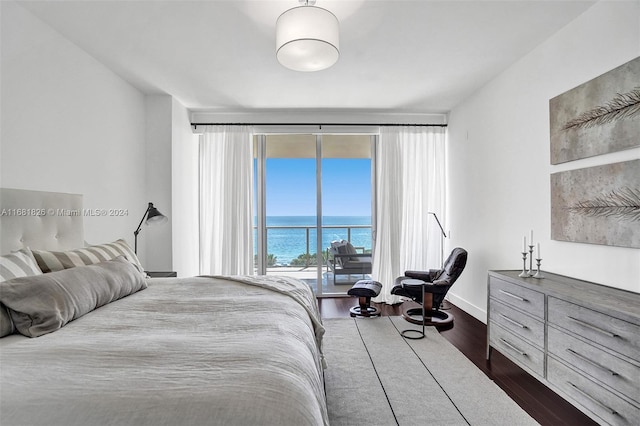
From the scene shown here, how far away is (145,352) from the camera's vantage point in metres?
1.24

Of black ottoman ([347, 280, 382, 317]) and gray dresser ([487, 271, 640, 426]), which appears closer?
gray dresser ([487, 271, 640, 426])

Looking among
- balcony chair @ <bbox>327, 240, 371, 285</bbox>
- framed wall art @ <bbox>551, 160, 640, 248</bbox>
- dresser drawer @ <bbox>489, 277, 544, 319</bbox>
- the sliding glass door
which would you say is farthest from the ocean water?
framed wall art @ <bbox>551, 160, 640, 248</bbox>

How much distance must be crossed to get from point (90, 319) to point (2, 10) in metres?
2.19

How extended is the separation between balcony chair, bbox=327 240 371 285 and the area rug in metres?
2.02

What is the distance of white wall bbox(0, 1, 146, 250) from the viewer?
2268 mm

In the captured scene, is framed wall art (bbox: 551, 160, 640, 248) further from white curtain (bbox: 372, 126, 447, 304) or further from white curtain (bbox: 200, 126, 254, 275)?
white curtain (bbox: 200, 126, 254, 275)

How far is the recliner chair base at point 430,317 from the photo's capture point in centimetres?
372

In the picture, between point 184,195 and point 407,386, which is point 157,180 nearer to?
point 184,195

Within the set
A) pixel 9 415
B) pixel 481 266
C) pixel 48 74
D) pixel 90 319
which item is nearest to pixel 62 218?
pixel 48 74

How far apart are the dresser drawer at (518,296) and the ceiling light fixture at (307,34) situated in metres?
2.19

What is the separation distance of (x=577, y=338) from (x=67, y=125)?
13.2ft

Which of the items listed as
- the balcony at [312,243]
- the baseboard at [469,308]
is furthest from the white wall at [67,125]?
the baseboard at [469,308]

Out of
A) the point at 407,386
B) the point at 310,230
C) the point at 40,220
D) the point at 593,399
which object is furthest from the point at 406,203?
the point at 40,220

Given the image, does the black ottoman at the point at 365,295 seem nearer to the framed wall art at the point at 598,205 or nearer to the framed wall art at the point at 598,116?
the framed wall art at the point at 598,205
